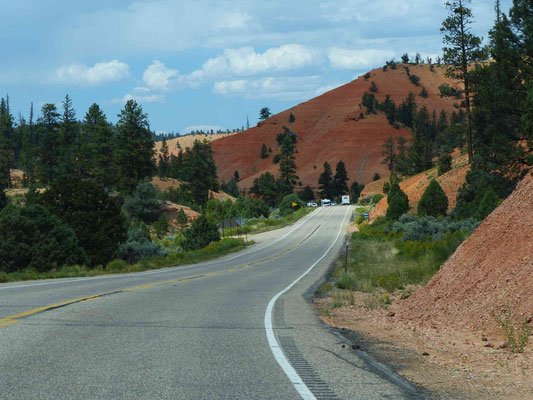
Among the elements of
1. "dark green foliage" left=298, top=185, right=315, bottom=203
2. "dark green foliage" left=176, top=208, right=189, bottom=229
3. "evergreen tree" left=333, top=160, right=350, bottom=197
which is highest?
"evergreen tree" left=333, top=160, right=350, bottom=197

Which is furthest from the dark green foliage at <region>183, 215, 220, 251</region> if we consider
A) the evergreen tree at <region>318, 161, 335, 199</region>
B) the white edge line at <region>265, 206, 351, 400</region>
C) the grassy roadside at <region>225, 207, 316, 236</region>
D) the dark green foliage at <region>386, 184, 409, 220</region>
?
the evergreen tree at <region>318, 161, 335, 199</region>

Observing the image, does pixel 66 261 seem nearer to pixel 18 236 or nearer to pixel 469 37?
pixel 18 236

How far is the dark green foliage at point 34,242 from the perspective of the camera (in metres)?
28.4

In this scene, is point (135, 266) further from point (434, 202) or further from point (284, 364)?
point (434, 202)

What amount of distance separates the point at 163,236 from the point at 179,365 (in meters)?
80.5

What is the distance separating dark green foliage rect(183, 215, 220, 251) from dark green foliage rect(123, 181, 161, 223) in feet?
122

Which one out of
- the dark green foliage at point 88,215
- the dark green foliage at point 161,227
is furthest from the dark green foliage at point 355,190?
the dark green foliage at point 88,215

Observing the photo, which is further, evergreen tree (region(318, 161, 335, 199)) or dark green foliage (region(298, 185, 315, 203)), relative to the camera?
dark green foliage (region(298, 185, 315, 203))

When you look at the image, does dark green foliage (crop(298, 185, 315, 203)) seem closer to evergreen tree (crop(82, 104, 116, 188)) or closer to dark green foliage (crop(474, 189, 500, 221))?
evergreen tree (crop(82, 104, 116, 188))

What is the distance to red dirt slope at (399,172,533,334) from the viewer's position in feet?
31.6

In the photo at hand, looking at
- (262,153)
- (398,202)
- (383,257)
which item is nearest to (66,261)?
(383,257)

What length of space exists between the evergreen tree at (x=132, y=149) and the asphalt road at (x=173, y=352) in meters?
82.5

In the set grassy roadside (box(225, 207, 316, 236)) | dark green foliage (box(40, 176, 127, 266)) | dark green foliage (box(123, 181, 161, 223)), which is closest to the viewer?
dark green foliage (box(40, 176, 127, 266))

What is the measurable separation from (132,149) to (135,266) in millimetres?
68329
